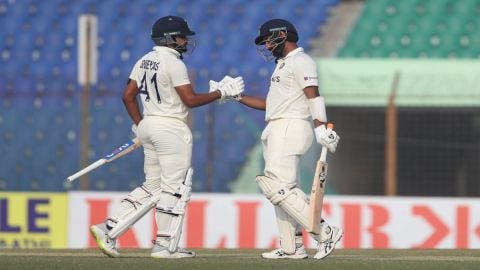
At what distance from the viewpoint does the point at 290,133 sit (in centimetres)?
763

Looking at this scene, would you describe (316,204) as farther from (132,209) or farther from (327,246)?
(132,209)

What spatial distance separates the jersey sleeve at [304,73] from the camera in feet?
24.8

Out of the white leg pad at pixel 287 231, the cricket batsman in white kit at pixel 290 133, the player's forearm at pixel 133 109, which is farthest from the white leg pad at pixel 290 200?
the player's forearm at pixel 133 109

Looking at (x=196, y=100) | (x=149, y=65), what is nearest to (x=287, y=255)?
(x=196, y=100)

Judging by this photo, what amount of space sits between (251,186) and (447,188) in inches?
88.5

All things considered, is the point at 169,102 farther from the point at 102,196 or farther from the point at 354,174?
the point at 354,174

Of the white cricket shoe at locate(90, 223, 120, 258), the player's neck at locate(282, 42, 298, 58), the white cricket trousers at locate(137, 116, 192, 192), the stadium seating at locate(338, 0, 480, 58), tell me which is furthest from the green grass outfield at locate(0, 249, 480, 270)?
the stadium seating at locate(338, 0, 480, 58)

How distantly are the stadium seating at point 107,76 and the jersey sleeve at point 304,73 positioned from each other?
5.32 metres

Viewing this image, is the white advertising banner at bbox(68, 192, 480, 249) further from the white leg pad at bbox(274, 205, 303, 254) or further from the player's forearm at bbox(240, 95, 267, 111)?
the white leg pad at bbox(274, 205, 303, 254)

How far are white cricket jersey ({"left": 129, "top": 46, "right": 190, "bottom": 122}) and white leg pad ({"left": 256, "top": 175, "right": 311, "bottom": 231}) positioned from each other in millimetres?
798

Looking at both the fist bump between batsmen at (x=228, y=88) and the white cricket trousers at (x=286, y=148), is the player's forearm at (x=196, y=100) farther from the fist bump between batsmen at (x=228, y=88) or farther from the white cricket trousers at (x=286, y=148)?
the white cricket trousers at (x=286, y=148)

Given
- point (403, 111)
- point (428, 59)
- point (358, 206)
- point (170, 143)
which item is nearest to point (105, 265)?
point (170, 143)

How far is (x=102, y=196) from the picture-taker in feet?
41.6

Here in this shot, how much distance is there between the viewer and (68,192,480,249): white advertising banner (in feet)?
39.8
